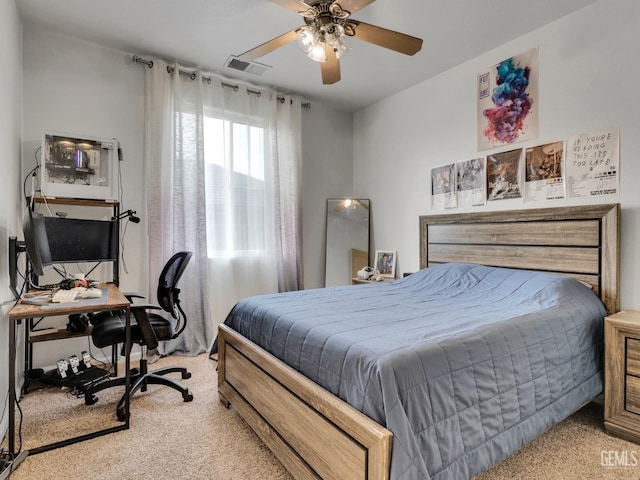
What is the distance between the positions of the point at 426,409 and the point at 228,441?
119 centimetres

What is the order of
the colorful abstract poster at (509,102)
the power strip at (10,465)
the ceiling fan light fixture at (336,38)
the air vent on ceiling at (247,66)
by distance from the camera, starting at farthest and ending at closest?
the air vent on ceiling at (247,66) < the colorful abstract poster at (509,102) < the ceiling fan light fixture at (336,38) < the power strip at (10,465)

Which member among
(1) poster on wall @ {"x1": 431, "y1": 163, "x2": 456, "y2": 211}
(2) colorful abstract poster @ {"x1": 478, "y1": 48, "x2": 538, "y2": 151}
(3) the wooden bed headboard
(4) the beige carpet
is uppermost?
(2) colorful abstract poster @ {"x1": 478, "y1": 48, "x2": 538, "y2": 151}

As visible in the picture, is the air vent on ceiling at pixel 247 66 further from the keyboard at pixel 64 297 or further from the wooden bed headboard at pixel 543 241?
the keyboard at pixel 64 297

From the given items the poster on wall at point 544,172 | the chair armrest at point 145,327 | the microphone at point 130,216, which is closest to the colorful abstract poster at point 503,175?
the poster on wall at point 544,172

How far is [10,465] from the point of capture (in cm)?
161

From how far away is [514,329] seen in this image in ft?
5.45

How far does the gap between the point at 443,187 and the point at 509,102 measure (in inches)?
35.4

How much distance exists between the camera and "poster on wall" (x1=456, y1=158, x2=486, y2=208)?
3.14m

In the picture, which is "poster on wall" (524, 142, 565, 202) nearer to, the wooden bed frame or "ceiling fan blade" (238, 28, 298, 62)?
the wooden bed frame

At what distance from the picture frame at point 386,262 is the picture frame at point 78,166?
2.73 metres

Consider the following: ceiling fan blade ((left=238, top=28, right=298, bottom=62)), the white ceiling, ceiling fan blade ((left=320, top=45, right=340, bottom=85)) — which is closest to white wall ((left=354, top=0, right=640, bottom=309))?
the white ceiling

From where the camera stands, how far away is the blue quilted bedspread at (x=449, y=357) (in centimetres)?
122

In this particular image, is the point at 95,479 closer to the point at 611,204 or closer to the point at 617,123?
the point at 611,204

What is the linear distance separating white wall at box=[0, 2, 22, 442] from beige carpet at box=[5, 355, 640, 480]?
0.36 metres
